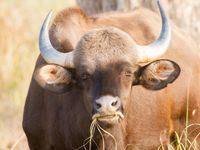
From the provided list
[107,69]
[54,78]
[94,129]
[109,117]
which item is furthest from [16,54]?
[109,117]

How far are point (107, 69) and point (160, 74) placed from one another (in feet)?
2.60

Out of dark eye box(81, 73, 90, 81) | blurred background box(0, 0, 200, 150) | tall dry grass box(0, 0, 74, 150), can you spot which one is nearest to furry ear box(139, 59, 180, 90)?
dark eye box(81, 73, 90, 81)

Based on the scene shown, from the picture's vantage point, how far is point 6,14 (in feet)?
63.8

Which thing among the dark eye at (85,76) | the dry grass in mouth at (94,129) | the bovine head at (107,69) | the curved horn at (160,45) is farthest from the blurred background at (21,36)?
the curved horn at (160,45)

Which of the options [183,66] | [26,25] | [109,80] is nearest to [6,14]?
[26,25]

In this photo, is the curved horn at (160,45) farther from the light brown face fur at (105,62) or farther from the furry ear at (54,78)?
the furry ear at (54,78)

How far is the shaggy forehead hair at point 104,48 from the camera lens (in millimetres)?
11036

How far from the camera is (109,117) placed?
10.7m

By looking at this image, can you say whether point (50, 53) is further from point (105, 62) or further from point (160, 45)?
point (160, 45)

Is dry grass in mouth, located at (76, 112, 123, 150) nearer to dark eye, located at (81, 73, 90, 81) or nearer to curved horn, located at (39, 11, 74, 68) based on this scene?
dark eye, located at (81, 73, 90, 81)

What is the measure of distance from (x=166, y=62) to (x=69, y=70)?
38.3 inches

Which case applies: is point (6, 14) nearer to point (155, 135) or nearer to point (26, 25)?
point (26, 25)

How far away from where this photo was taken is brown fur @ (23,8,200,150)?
11734 mm

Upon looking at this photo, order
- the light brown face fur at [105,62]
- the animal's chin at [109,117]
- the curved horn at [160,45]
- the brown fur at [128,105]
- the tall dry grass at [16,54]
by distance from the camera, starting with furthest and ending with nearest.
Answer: the tall dry grass at [16,54]
the brown fur at [128,105]
the curved horn at [160,45]
the light brown face fur at [105,62]
the animal's chin at [109,117]
